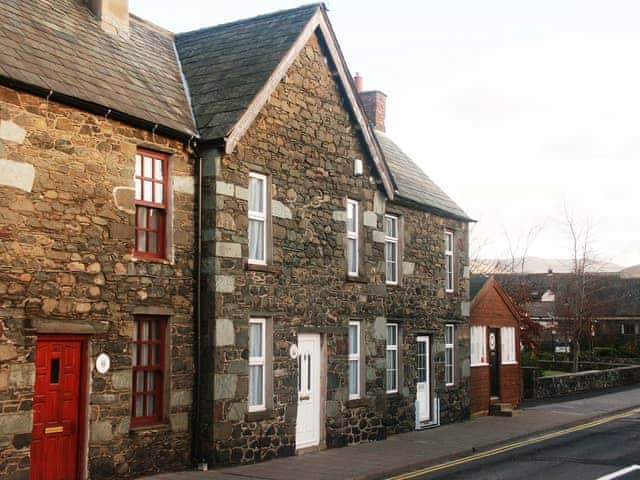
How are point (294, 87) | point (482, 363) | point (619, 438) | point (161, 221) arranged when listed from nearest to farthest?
point (161, 221), point (294, 87), point (619, 438), point (482, 363)

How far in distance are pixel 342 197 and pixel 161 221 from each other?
5.10m

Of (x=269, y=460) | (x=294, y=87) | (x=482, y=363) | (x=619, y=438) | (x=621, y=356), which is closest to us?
(x=269, y=460)

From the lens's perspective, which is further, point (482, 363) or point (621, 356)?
point (621, 356)

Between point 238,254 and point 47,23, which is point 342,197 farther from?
point 47,23

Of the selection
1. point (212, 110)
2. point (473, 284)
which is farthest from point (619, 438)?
point (212, 110)

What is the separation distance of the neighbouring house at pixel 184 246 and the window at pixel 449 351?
3.26 meters

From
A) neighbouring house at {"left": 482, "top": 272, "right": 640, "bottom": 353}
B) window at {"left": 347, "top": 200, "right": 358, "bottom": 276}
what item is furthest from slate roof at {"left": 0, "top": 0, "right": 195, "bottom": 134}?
neighbouring house at {"left": 482, "top": 272, "right": 640, "bottom": 353}

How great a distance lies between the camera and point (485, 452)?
18312 mm

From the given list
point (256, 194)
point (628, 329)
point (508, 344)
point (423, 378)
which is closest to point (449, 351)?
point (423, 378)

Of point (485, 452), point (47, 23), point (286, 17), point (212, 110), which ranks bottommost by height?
point (485, 452)

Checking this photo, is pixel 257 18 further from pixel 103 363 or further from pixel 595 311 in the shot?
pixel 595 311

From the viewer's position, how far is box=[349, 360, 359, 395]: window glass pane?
19.0 m

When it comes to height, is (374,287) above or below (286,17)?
below

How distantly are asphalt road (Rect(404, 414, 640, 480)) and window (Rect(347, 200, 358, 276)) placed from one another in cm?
506
